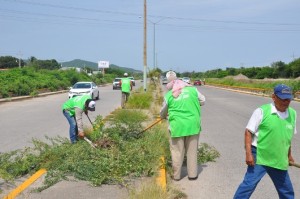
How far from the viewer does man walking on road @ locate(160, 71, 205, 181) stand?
6820 mm

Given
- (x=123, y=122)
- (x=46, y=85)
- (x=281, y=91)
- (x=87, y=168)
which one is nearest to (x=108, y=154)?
(x=87, y=168)

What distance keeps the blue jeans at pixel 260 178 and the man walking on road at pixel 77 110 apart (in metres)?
4.04

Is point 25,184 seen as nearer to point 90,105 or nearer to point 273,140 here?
point 90,105

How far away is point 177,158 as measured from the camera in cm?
693

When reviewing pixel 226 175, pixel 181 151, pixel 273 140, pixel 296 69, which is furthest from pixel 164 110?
pixel 296 69

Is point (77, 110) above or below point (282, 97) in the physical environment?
below

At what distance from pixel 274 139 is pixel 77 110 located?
4482mm

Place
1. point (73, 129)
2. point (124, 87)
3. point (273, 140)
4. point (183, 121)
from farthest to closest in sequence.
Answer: point (124, 87), point (73, 129), point (183, 121), point (273, 140)

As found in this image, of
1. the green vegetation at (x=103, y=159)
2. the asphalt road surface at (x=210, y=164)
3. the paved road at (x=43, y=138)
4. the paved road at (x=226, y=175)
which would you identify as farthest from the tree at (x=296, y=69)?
the green vegetation at (x=103, y=159)

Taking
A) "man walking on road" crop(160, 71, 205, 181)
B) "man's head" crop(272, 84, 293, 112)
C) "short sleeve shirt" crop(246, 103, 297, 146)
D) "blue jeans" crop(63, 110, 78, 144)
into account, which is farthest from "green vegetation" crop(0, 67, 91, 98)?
"man's head" crop(272, 84, 293, 112)

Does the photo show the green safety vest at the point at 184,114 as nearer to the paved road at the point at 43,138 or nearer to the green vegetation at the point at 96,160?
the green vegetation at the point at 96,160

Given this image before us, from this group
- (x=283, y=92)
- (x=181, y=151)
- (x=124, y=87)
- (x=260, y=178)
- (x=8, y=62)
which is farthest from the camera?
(x=8, y=62)

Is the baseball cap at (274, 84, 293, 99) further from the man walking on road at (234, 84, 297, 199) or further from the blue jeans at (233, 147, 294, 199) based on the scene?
the blue jeans at (233, 147, 294, 199)

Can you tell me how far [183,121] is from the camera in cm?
682
